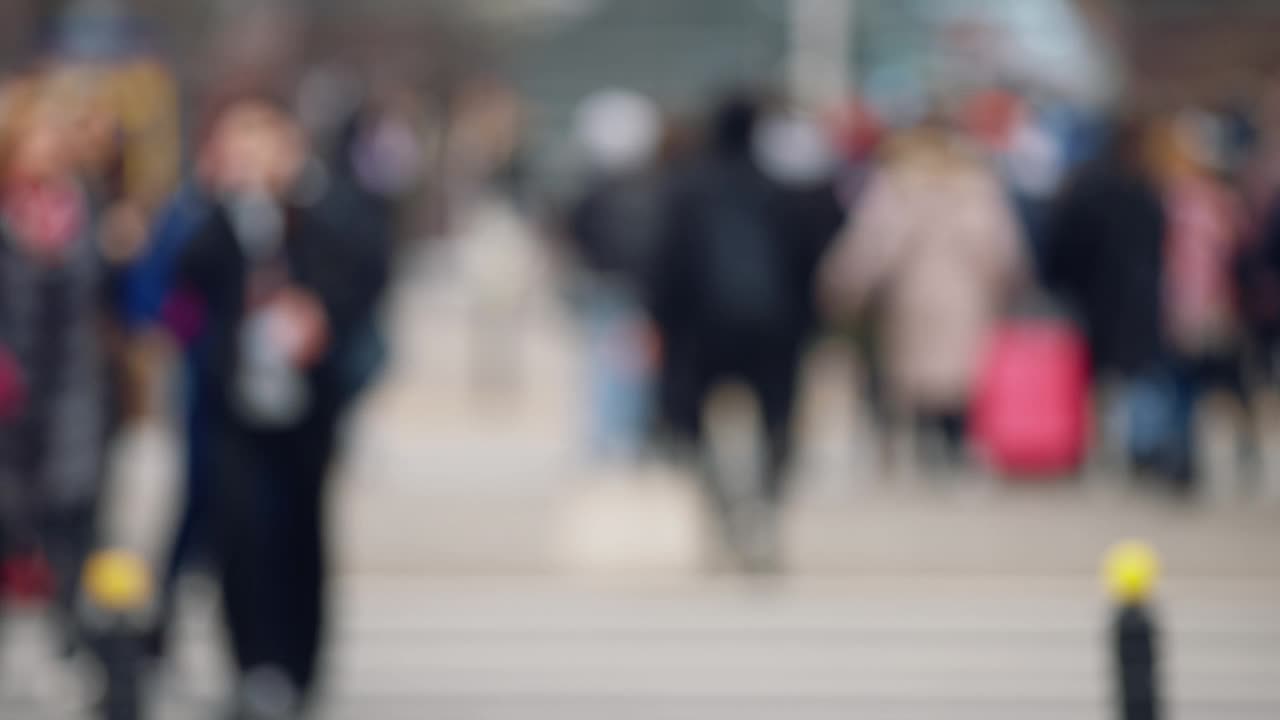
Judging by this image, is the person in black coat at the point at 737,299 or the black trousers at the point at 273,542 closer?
the black trousers at the point at 273,542

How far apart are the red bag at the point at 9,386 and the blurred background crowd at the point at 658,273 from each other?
0.07 feet

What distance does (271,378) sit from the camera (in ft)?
32.1

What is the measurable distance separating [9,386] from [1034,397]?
259 inches

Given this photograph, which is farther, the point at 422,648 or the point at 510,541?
the point at 510,541

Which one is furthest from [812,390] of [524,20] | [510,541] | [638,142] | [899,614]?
[524,20]

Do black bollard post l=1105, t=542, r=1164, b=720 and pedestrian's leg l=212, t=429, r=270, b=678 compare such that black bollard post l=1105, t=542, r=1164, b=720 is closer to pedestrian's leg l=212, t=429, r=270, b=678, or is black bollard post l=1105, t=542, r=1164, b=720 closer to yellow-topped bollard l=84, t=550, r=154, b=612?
yellow-topped bollard l=84, t=550, r=154, b=612

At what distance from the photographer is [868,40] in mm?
45688

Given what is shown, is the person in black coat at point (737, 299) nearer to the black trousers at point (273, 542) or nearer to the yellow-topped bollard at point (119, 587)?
the black trousers at point (273, 542)

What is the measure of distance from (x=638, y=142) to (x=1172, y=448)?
9.53 feet

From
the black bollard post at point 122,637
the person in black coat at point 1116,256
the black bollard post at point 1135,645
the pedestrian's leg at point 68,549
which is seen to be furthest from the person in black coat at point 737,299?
the black bollard post at point 1135,645

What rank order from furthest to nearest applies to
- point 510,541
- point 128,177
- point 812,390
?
1. point 812,390
2. point 510,541
3. point 128,177

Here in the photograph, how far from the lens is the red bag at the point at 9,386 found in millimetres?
10305

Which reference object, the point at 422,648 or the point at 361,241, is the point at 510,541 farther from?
the point at 361,241

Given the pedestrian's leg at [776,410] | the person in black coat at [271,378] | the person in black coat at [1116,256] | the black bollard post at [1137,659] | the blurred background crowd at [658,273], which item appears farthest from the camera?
the person in black coat at [1116,256]
